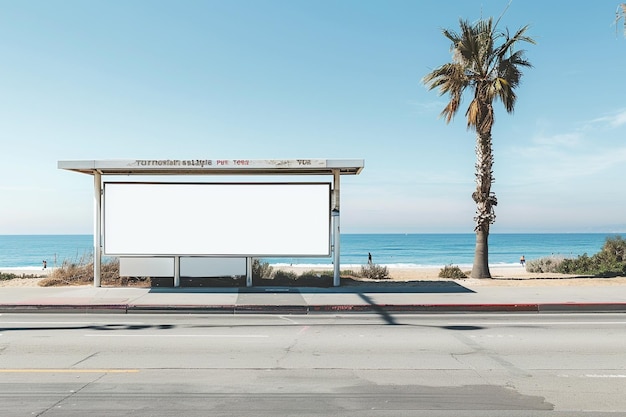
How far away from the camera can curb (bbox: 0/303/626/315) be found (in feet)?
44.6

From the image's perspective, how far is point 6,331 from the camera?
35.2 feet

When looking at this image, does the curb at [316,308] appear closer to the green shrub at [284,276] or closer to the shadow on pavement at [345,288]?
the shadow on pavement at [345,288]

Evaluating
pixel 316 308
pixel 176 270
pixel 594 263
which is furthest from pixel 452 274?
pixel 176 270

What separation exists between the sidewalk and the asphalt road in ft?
4.97

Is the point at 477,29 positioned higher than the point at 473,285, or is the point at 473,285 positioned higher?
the point at 477,29

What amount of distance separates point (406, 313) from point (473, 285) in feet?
19.6

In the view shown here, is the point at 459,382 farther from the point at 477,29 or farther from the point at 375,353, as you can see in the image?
the point at 477,29

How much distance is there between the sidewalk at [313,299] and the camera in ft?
44.9

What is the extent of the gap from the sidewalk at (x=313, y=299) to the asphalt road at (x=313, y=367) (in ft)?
4.97

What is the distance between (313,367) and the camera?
767cm

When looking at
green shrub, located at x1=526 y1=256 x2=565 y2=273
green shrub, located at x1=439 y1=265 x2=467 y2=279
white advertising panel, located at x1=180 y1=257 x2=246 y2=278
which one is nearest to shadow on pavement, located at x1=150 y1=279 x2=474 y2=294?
white advertising panel, located at x1=180 y1=257 x2=246 y2=278

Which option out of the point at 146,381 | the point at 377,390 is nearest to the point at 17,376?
the point at 146,381

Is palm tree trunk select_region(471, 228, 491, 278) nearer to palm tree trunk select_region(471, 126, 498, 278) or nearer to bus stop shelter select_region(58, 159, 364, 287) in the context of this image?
palm tree trunk select_region(471, 126, 498, 278)

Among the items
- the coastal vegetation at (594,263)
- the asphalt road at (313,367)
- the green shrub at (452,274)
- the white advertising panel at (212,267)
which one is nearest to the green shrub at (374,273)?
the green shrub at (452,274)
